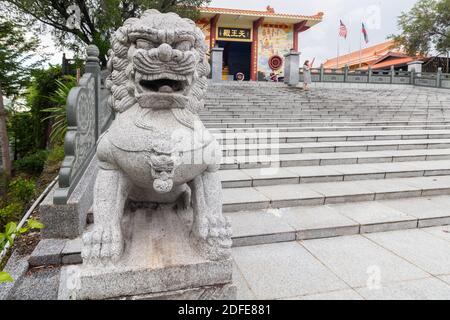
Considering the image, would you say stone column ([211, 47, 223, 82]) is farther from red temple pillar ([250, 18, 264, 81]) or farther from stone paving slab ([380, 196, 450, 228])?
stone paving slab ([380, 196, 450, 228])

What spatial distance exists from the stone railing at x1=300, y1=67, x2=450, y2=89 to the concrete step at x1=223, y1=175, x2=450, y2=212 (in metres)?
14.6

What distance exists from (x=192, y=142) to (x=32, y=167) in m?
7.56

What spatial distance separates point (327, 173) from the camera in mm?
4461

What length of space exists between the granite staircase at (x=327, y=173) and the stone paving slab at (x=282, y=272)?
18 cm

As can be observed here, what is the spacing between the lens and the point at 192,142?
5.99ft

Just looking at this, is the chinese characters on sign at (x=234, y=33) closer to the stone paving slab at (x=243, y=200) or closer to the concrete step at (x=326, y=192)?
the concrete step at (x=326, y=192)

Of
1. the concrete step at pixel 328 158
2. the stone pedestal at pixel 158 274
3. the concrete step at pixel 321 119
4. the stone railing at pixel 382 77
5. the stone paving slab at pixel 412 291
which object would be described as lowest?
the stone paving slab at pixel 412 291

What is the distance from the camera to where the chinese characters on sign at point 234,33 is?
20.5 metres

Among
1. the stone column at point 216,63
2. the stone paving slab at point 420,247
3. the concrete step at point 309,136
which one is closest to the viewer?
the stone paving slab at point 420,247

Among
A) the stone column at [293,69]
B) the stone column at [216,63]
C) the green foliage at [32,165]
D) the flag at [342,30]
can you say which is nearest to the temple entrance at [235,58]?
the flag at [342,30]

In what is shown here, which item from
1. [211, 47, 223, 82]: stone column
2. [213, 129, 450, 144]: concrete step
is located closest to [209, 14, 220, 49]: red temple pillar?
[211, 47, 223, 82]: stone column

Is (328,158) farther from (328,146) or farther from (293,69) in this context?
(293,69)

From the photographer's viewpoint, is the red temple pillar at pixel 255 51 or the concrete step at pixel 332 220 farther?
the red temple pillar at pixel 255 51

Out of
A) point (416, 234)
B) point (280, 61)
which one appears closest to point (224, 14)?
point (280, 61)
